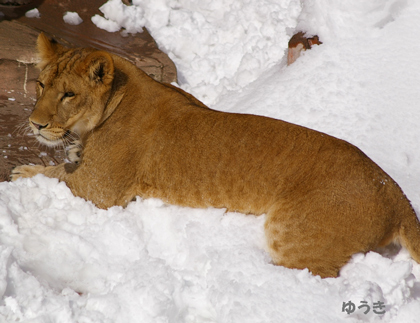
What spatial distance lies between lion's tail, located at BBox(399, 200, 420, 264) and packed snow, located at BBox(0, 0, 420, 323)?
13 cm

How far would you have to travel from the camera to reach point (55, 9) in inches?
271

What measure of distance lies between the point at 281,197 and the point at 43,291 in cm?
158

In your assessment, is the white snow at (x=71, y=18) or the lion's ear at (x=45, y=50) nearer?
the lion's ear at (x=45, y=50)

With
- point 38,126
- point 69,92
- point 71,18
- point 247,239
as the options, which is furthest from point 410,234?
point 71,18

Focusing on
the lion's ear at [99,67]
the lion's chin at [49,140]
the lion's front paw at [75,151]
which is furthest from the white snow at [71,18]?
the lion's chin at [49,140]

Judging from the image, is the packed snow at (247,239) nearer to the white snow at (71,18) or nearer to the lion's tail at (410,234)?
the lion's tail at (410,234)

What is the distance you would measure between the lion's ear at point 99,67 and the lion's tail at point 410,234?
7.23ft

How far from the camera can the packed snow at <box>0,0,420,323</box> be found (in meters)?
2.93

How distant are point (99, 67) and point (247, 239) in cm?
157

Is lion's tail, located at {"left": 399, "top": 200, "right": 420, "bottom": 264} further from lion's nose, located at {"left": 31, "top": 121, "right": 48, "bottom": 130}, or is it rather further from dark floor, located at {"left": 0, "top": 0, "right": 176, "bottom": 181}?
dark floor, located at {"left": 0, "top": 0, "right": 176, "bottom": 181}

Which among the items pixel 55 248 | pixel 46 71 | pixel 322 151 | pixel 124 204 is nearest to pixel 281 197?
pixel 322 151

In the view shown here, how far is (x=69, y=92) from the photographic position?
3.51 meters

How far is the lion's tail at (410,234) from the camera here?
3248 millimetres

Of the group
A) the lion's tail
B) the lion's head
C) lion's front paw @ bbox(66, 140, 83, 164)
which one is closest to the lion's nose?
the lion's head
